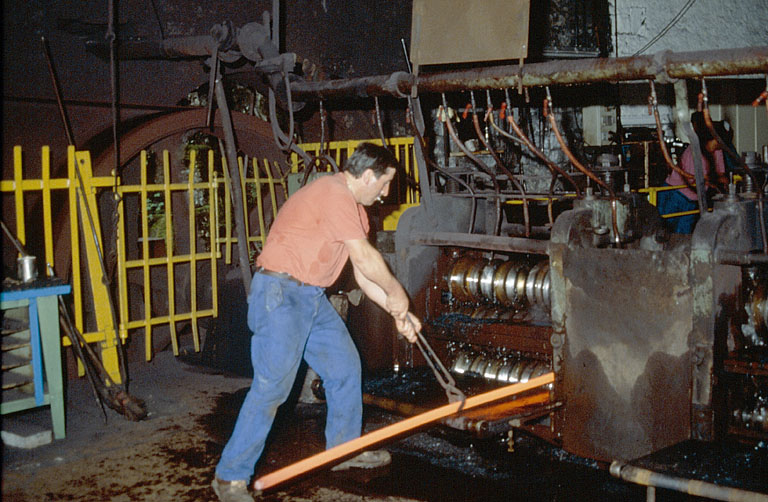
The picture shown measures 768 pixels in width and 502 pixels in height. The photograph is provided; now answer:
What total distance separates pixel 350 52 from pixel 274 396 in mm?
6808

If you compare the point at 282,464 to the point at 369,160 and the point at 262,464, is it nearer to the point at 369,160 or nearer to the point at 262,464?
the point at 262,464

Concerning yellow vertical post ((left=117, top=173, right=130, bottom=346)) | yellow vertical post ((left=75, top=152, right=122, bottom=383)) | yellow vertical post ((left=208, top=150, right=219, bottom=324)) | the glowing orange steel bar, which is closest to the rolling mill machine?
the glowing orange steel bar

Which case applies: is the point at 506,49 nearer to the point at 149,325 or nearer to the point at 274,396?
the point at 274,396

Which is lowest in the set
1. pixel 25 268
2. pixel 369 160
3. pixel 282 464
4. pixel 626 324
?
pixel 282 464

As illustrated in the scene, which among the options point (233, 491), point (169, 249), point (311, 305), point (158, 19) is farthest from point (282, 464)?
point (158, 19)

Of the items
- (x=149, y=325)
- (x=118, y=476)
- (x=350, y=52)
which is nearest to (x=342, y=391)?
(x=118, y=476)

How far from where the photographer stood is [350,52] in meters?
10.1

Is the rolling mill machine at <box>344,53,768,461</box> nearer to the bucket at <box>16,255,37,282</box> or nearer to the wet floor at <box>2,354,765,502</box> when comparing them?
the wet floor at <box>2,354,765,502</box>

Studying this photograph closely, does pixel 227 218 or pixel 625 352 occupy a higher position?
pixel 227 218

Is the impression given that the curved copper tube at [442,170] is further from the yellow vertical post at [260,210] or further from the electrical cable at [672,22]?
the electrical cable at [672,22]

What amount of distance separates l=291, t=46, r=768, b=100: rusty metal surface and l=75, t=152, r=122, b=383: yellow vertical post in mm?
2540

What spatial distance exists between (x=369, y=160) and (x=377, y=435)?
6.00ft

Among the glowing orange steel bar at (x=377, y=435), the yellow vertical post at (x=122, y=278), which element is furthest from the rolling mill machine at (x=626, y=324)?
the yellow vertical post at (x=122, y=278)

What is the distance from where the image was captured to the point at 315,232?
4633mm
